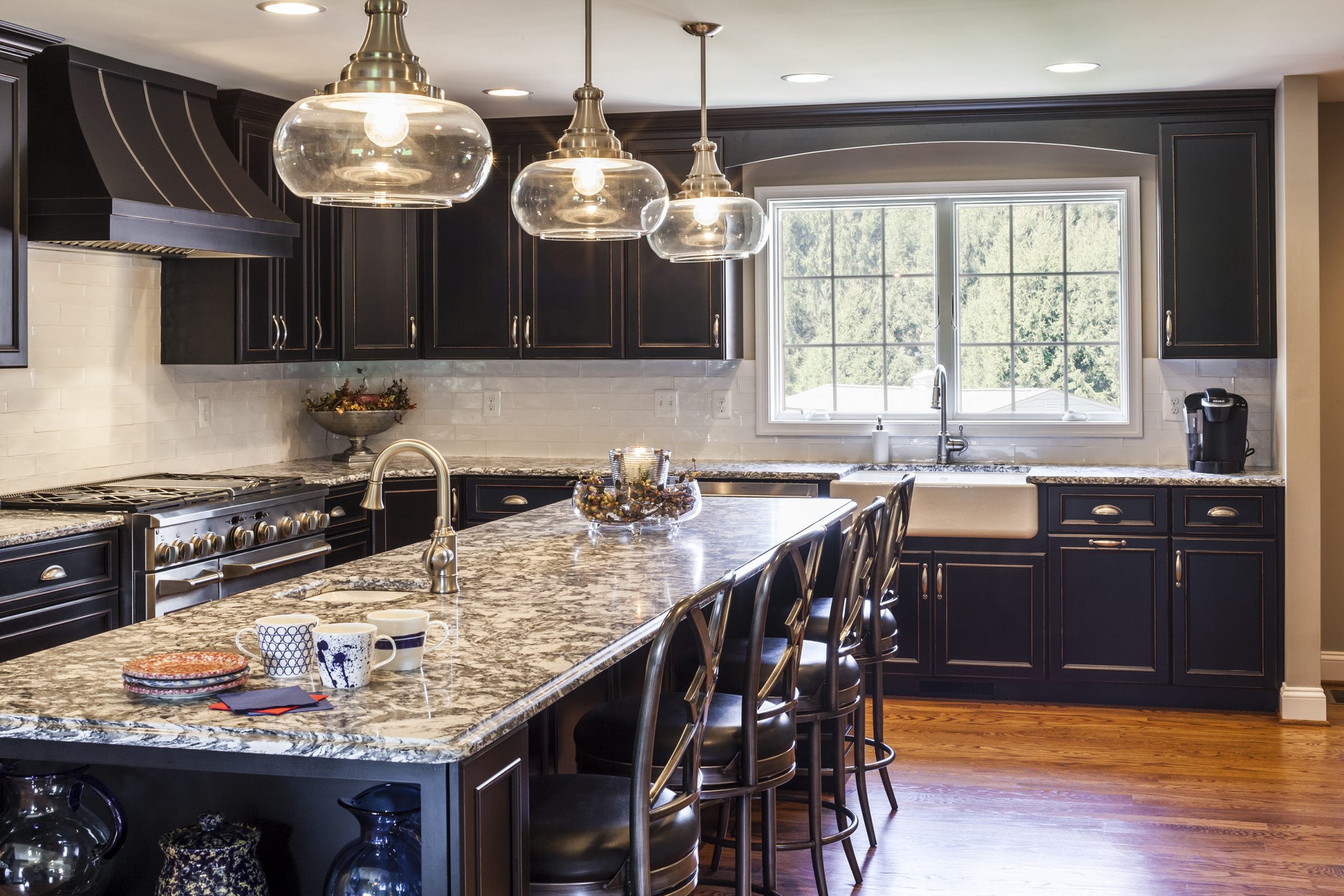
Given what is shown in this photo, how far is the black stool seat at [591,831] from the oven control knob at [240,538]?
8.72 ft

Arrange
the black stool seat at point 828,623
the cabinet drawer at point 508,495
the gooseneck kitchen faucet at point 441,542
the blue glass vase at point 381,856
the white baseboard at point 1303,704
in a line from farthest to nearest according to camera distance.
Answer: the cabinet drawer at point 508,495, the white baseboard at point 1303,704, the black stool seat at point 828,623, the gooseneck kitchen faucet at point 441,542, the blue glass vase at point 381,856

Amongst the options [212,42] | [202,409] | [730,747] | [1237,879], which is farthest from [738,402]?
[730,747]

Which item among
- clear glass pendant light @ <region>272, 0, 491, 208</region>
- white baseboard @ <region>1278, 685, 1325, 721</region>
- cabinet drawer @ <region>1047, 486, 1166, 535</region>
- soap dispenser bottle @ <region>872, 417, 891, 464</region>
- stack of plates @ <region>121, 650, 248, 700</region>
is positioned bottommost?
white baseboard @ <region>1278, 685, 1325, 721</region>

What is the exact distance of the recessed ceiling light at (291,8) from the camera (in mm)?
3947

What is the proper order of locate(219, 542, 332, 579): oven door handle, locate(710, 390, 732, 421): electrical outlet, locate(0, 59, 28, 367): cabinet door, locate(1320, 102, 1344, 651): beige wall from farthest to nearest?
locate(710, 390, 732, 421): electrical outlet
locate(1320, 102, 1344, 651): beige wall
locate(219, 542, 332, 579): oven door handle
locate(0, 59, 28, 367): cabinet door

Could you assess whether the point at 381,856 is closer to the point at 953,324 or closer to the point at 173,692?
the point at 173,692

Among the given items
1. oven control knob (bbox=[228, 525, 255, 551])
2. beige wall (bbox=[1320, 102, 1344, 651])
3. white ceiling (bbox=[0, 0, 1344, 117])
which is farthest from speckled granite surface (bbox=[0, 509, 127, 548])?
beige wall (bbox=[1320, 102, 1344, 651])

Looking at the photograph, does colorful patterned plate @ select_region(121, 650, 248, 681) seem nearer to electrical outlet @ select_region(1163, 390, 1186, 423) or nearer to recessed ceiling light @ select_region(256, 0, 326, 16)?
recessed ceiling light @ select_region(256, 0, 326, 16)

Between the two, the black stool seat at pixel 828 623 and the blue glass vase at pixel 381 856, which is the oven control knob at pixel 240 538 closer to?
the black stool seat at pixel 828 623

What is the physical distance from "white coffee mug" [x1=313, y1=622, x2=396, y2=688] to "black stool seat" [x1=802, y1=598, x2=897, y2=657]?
1.74m

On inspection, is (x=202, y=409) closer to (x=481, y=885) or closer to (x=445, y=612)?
(x=445, y=612)

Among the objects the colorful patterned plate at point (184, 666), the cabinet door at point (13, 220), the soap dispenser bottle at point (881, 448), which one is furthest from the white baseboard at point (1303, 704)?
the cabinet door at point (13, 220)

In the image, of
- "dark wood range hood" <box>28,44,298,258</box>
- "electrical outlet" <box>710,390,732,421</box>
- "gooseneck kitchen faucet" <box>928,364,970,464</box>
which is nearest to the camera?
"dark wood range hood" <box>28,44,298,258</box>

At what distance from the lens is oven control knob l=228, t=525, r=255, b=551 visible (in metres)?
4.58
